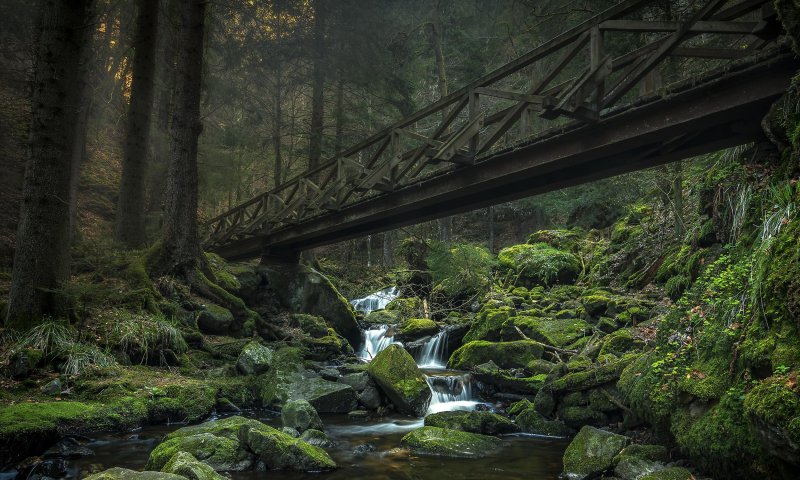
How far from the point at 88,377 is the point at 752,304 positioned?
803 cm

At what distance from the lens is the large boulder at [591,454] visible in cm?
541

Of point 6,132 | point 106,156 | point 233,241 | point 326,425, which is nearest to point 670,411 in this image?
point 326,425

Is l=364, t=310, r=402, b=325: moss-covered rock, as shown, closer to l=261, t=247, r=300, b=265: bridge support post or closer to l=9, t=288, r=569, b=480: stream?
l=261, t=247, r=300, b=265: bridge support post

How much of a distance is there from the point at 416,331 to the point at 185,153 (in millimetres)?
7806

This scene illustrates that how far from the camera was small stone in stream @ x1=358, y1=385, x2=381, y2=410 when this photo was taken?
8.91 meters

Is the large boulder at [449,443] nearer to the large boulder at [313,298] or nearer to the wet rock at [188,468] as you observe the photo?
the wet rock at [188,468]

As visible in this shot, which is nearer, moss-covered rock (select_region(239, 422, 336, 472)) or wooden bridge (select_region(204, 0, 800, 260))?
moss-covered rock (select_region(239, 422, 336, 472))

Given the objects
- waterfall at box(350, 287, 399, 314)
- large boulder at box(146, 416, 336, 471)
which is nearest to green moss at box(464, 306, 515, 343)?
waterfall at box(350, 287, 399, 314)

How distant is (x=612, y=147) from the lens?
7094mm

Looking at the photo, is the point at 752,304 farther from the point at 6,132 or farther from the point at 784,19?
the point at 6,132

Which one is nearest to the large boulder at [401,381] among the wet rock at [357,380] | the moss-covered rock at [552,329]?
the wet rock at [357,380]

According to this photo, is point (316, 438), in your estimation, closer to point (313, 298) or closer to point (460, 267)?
point (313, 298)

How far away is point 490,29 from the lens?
18656mm

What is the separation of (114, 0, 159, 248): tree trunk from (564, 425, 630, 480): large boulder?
11363mm
